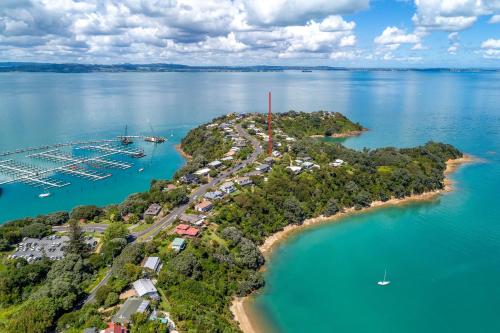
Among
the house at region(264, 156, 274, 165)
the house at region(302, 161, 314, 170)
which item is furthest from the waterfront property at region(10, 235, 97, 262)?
the house at region(302, 161, 314, 170)

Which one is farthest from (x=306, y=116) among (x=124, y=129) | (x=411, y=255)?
(x=411, y=255)

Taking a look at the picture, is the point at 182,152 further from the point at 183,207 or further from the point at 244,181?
the point at 183,207

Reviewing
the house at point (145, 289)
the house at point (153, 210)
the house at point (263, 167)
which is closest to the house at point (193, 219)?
the house at point (153, 210)

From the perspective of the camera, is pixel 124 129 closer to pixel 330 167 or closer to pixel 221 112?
pixel 221 112

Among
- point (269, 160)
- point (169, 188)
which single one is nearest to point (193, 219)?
point (169, 188)

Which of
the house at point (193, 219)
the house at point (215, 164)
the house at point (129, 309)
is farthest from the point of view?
the house at point (215, 164)

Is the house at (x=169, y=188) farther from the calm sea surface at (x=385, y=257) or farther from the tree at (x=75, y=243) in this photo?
the tree at (x=75, y=243)
